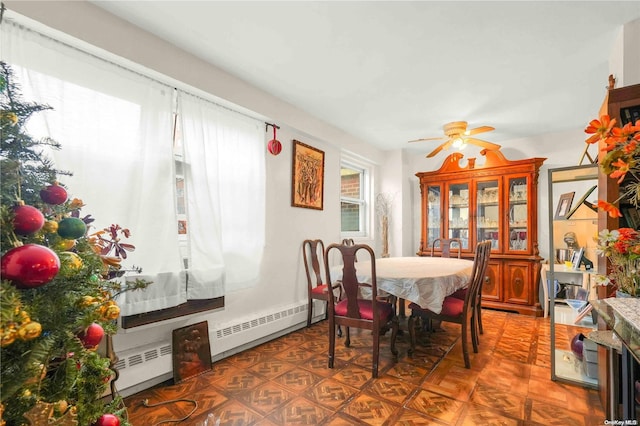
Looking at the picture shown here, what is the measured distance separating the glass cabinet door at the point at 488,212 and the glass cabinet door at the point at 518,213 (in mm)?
156

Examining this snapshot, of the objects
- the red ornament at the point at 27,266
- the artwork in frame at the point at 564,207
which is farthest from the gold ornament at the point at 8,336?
the artwork in frame at the point at 564,207

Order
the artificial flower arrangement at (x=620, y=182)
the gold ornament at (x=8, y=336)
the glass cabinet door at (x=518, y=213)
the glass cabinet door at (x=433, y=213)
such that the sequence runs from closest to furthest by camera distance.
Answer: the gold ornament at (x=8, y=336), the artificial flower arrangement at (x=620, y=182), the glass cabinet door at (x=518, y=213), the glass cabinet door at (x=433, y=213)

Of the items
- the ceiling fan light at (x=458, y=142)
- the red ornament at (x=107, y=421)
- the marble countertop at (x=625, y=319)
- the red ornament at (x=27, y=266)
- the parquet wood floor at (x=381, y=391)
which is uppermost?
the ceiling fan light at (x=458, y=142)

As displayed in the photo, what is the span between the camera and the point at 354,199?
4.62m

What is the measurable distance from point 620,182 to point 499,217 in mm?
3095

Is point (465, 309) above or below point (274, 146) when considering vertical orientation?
below

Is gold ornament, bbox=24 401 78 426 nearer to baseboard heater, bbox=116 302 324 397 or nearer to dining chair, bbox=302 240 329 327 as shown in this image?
baseboard heater, bbox=116 302 324 397

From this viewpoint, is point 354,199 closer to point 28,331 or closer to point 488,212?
point 488,212

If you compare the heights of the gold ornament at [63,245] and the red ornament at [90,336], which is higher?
the gold ornament at [63,245]

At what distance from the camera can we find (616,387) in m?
1.23

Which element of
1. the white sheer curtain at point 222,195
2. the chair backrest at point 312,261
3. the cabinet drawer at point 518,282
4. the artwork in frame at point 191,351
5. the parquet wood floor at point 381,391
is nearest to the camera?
the parquet wood floor at point 381,391

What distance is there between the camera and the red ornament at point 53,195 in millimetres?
946

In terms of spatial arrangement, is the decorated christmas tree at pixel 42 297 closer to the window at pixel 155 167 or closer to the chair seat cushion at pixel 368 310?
the window at pixel 155 167

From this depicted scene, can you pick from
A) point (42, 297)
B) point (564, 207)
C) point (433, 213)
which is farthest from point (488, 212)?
point (42, 297)
